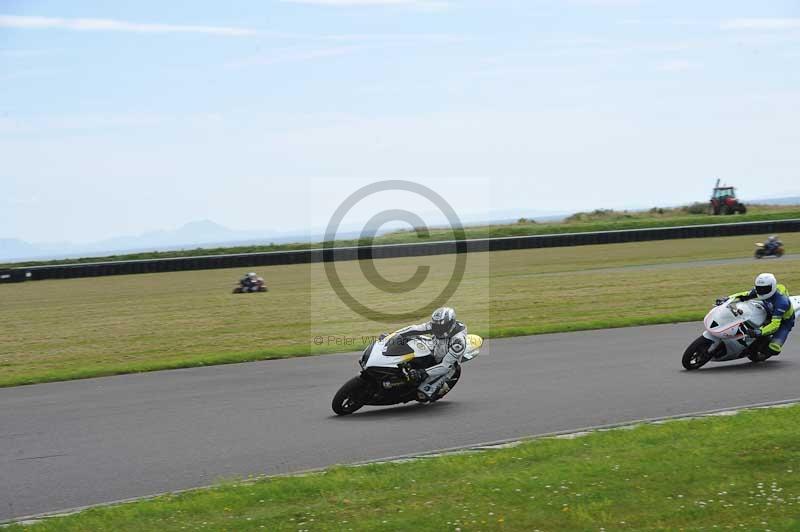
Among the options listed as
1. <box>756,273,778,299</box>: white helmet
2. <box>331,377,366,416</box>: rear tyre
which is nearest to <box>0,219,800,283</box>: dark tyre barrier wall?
<box>756,273,778,299</box>: white helmet

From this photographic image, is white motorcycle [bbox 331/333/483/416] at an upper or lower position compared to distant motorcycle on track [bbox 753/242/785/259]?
lower

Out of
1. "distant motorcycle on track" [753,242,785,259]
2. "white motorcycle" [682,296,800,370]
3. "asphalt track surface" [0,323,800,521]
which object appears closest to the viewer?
"asphalt track surface" [0,323,800,521]

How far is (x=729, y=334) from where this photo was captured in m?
13.5

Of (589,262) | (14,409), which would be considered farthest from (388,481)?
(589,262)

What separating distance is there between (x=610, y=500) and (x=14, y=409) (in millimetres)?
9233

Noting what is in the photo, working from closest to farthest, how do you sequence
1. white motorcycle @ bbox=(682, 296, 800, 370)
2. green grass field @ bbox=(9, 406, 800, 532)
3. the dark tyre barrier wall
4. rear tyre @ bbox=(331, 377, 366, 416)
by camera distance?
green grass field @ bbox=(9, 406, 800, 532)
rear tyre @ bbox=(331, 377, 366, 416)
white motorcycle @ bbox=(682, 296, 800, 370)
the dark tyre barrier wall

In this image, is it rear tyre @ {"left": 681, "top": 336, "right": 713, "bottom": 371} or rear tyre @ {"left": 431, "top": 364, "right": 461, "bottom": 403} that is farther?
rear tyre @ {"left": 681, "top": 336, "right": 713, "bottom": 371}

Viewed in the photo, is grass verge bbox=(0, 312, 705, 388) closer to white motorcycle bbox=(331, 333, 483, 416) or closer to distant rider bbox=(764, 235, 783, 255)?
white motorcycle bbox=(331, 333, 483, 416)

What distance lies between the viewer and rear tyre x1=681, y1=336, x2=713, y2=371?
1370 cm

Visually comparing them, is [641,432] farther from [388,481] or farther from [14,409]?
[14,409]

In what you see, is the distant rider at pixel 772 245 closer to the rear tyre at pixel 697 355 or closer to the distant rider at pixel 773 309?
the distant rider at pixel 773 309

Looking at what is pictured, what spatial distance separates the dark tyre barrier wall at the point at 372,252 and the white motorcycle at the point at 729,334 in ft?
106

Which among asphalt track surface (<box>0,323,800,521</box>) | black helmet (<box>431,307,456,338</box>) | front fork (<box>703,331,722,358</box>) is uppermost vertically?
black helmet (<box>431,307,456,338</box>)

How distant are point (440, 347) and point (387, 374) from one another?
808 millimetres
